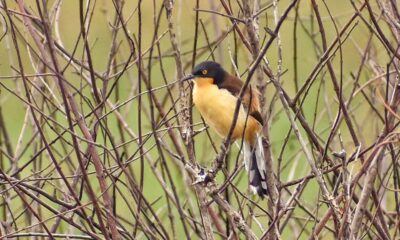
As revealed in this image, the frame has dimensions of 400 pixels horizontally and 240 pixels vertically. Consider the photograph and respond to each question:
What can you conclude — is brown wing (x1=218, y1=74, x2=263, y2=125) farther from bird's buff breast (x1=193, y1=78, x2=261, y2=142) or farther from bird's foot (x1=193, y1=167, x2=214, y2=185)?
bird's foot (x1=193, y1=167, x2=214, y2=185)

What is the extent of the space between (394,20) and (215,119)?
4.80ft

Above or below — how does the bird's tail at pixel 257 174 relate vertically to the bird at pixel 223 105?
below

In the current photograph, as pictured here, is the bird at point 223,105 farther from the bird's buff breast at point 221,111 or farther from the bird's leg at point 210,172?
the bird's leg at point 210,172

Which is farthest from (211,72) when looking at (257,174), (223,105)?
(257,174)

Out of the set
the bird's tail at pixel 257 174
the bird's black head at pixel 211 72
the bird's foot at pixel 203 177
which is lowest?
the bird's foot at pixel 203 177

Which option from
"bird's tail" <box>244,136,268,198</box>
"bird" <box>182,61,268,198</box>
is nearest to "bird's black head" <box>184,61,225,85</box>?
"bird" <box>182,61,268,198</box>

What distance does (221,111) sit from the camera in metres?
4.99

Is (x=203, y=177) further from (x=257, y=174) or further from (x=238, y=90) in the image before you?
(x=238, y=90)

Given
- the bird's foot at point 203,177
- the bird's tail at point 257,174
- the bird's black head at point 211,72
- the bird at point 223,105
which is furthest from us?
the bird's black head at point 211,72

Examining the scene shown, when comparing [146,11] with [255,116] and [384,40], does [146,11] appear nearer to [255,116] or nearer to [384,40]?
[255,116]

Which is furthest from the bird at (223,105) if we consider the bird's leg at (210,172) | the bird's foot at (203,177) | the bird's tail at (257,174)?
the bird's foot at (203,177)

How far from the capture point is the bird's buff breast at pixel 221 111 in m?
4.96

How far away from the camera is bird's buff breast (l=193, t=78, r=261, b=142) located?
4.96 meters

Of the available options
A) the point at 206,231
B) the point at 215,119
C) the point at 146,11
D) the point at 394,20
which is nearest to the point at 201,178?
the point at 206,231
